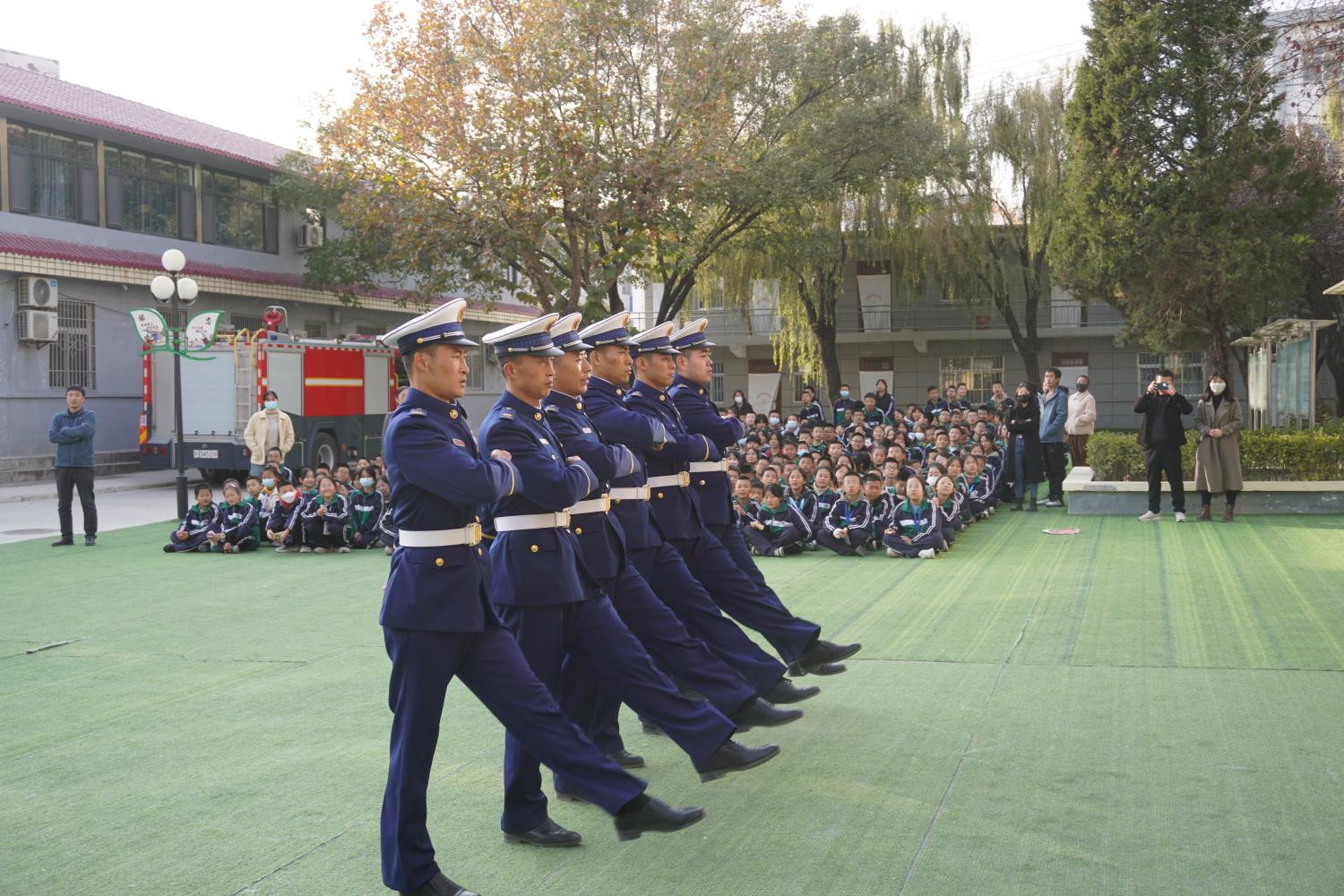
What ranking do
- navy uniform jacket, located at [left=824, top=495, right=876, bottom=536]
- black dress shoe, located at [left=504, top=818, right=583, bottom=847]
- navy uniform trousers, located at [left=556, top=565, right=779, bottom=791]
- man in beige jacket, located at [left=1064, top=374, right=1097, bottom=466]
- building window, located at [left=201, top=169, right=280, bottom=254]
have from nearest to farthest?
black dress shoe, located at [left=504, top=818, right=583, bottom=847] → navy uniform trousers, located at [left=556, top=565, right=779, bottom=791] → navy uniform jacket, located at [left=824, top=495, right=876, bottom=536] → man in beige jacket, located at [left=1064, top=374, right=1097, bottom=466] → building window, located at [left=201, top=169, right=280, bottom=254]

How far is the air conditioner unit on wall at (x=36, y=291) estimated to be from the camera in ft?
71.5

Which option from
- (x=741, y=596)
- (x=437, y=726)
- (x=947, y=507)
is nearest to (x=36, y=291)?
(x=947, y=507)

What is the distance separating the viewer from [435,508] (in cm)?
404

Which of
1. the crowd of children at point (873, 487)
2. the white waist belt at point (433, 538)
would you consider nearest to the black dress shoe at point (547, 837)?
the white waist belt at point (433, 538)

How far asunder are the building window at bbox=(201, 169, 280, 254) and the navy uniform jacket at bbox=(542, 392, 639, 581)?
2430cm

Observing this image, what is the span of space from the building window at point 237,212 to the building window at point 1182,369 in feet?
78.6

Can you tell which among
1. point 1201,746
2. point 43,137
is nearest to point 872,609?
point 1201,746

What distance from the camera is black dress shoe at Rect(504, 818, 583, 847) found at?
4383mm

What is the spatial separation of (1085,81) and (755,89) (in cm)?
774

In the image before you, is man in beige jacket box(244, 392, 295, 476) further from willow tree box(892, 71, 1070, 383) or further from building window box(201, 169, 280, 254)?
willow tree box(892, 71, 1070, 383)

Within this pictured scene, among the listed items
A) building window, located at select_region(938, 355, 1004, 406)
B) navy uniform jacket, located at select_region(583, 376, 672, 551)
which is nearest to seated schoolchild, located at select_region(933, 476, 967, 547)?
navy uniform jacket, located at select_region(583, 376, 672, 551)

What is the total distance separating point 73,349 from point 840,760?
21.7 metres

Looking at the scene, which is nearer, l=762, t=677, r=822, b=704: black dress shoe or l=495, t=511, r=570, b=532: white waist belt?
l=495, t=511, r=570, b=532: white waist belt

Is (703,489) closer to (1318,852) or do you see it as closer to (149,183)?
(1318,852)
